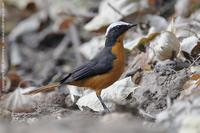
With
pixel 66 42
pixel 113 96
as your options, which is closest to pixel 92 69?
pixel 113 96

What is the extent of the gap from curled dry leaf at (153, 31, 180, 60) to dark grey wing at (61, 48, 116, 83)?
2.43 ft

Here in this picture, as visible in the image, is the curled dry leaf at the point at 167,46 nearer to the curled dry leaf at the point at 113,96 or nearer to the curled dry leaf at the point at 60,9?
the curled dry leaf at the point at 113,96

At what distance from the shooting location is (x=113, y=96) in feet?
23.1

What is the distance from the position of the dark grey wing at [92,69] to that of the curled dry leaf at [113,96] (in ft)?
0.78

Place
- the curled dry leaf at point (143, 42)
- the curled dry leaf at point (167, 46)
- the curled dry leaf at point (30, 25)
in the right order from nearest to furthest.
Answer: the curled dry leaf at point (167, 46)
the curled dry leaf at point (143, 42)
the curled dry leaf at point (30, 25)

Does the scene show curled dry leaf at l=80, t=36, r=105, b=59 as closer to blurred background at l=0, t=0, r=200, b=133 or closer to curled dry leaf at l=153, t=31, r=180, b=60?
blurred background at l=0, t=0, r=200, b=133

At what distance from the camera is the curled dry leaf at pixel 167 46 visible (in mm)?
7609

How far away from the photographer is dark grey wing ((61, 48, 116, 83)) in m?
7.14

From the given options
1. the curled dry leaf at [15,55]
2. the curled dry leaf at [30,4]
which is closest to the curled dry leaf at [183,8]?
the curled dry leaf at [15,55]

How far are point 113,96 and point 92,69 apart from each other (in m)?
0.41

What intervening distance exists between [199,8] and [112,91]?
130 inches

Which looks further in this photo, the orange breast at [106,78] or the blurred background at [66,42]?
the orange breast at [106,78]

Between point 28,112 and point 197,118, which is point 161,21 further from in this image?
point 197,118

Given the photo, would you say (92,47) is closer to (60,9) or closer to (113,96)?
(60,9)
